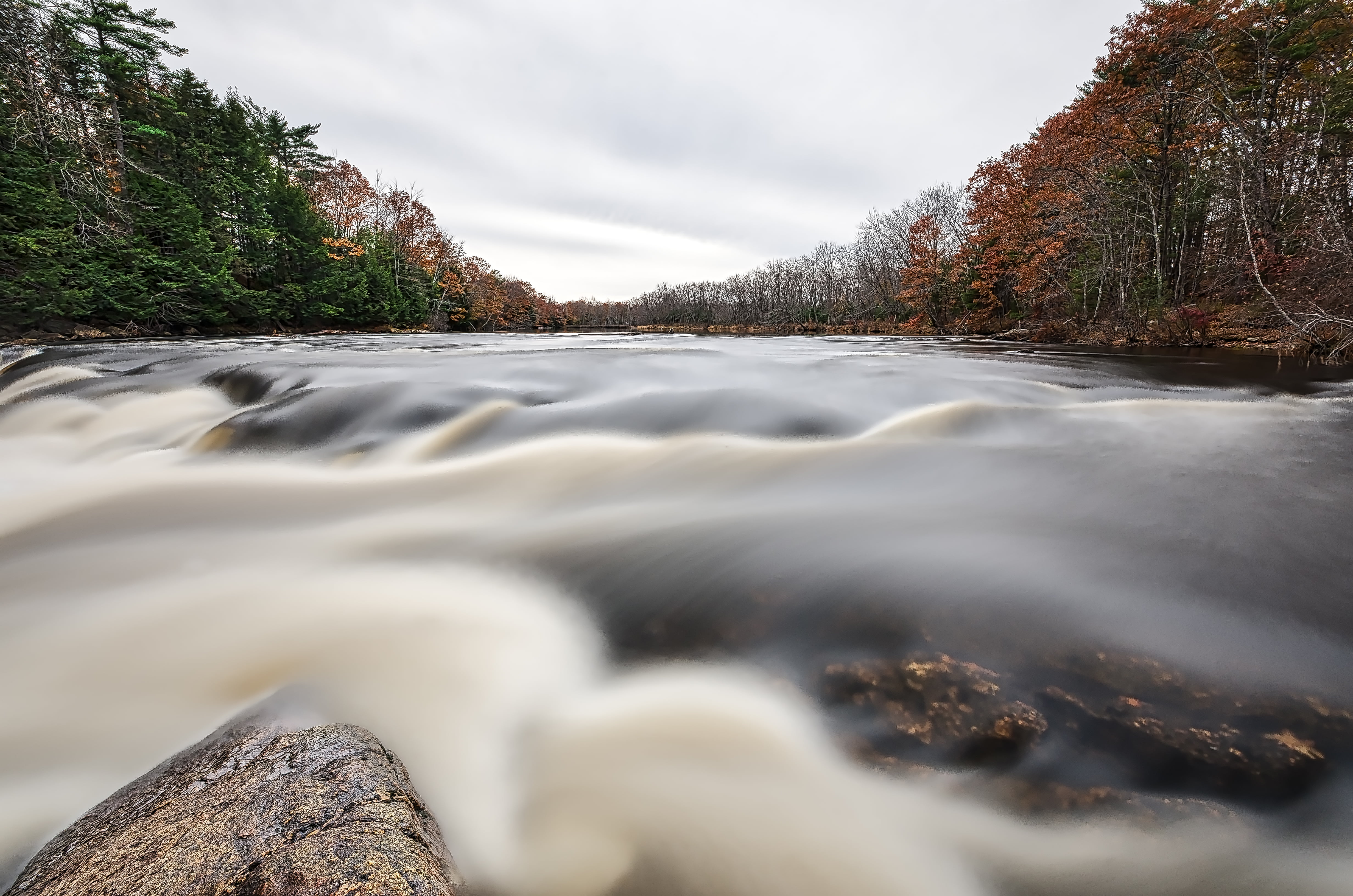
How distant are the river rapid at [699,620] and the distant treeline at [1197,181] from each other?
670cm

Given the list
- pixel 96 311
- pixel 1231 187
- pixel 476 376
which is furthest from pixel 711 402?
pixel 96 311

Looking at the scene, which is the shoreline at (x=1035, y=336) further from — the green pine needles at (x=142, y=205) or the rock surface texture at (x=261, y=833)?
the rock surface texture at (x=261, y=833)

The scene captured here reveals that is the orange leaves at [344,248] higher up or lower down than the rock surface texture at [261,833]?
higher up

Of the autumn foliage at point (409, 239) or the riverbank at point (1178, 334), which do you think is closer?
the riverbank at point (1178, 334)

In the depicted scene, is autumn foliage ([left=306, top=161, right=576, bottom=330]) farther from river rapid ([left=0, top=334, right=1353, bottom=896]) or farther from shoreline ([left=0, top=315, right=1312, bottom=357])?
river rapid ([left=0, top=334, right=1353, bottom=896])

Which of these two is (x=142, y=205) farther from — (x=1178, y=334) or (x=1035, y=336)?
(x=1178, y=334)

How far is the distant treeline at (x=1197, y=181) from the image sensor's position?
29.7 feet

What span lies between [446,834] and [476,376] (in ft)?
16.7

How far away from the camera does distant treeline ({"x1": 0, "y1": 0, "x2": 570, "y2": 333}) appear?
5918mm

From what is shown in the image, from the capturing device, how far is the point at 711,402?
423 cm

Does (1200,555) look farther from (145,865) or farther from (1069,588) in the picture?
(145,865)

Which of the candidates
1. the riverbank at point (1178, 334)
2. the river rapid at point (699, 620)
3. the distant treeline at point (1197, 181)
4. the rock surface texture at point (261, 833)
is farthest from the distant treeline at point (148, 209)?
the riverbank at point (1178, 334)

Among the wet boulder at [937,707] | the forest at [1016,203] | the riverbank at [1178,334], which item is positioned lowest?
the wet boulder at [937,707]

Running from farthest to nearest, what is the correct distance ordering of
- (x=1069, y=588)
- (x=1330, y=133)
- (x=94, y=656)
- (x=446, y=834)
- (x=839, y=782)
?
(x=1330, y=133) < (x=1069, y=588) < (x=94, y=656) < (x=839, y=782) < (x=446, y=834)
